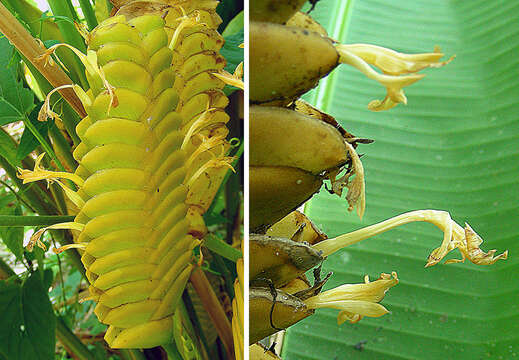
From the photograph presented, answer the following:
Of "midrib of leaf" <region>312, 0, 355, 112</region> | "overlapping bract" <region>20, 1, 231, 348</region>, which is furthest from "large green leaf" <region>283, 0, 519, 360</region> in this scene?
"overlapping bract" <region>20, 1, 231, 348</region>

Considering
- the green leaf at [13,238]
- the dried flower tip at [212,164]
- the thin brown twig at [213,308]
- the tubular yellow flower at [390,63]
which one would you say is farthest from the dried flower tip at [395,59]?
the green leaf at [13,238]

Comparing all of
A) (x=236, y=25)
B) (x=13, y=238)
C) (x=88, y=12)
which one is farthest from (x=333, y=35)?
(x=13, y=238)

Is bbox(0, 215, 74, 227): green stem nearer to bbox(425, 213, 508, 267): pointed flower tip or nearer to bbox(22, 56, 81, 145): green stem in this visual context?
bbox(22, 56, 81, 145): green stem

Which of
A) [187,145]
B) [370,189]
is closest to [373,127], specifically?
[370,189]

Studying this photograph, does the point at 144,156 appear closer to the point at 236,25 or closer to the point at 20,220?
the point at 20,220

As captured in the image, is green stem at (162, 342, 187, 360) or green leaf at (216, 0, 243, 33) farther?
green leaf at (216, 0, 243, 33)
